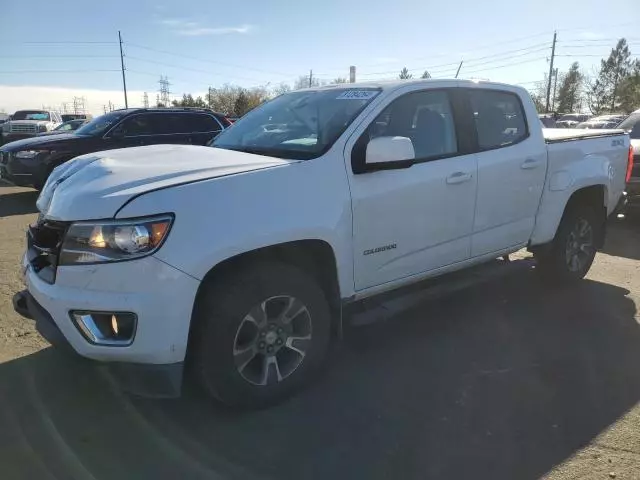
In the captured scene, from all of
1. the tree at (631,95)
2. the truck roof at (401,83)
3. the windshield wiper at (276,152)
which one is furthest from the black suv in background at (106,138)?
the tree at (631,95)

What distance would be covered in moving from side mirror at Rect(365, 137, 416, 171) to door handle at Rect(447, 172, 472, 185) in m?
0.64

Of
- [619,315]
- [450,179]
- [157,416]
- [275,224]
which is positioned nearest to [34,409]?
[157,416]

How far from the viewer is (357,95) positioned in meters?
3.73

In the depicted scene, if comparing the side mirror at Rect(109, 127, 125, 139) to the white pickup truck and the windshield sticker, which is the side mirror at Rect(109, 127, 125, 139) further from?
the windshield sticker

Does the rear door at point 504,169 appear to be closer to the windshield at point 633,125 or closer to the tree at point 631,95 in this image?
the windshield at point 633,125

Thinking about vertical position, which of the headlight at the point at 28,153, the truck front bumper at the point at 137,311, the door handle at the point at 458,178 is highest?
the door handle at the point at 458,178

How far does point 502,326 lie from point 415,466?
211cm

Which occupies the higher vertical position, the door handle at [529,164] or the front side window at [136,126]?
the front side window at [136,126]

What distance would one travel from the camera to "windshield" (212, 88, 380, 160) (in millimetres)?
3414

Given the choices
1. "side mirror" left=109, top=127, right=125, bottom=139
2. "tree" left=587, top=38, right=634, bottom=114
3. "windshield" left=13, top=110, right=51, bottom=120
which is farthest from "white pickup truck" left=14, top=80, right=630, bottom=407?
"tree" left=587, top=38, right=634, bottom=114

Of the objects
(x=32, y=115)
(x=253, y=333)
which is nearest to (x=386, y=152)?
(x=253, y=333)

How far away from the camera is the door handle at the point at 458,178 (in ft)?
12.5

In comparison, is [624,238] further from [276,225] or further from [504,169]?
[276,225]

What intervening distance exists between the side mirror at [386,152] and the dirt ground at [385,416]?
142 cm
